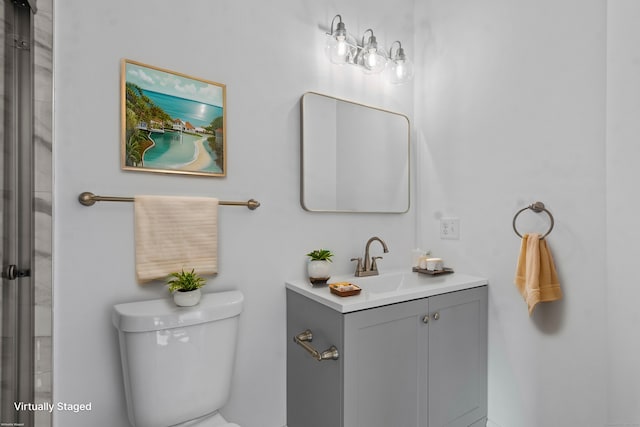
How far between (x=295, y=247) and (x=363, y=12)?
1352 mm

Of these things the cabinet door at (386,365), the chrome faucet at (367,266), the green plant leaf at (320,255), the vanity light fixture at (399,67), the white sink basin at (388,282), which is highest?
the vanity light fixture at (399,67)

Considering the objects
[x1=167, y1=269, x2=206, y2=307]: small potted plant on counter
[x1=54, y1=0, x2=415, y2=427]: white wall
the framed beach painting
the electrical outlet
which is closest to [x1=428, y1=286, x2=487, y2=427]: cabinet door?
the electrical outlet

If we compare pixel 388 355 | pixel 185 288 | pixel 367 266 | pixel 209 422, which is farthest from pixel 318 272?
pixel 209 422

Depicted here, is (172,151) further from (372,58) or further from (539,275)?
(539,275)

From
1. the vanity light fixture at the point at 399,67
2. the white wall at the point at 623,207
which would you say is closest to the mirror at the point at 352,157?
the vanity light fixture at the point at 399,67

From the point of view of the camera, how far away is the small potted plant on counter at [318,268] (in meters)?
1.42

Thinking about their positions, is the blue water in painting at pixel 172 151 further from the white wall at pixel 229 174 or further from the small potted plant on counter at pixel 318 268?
the small potted plant on counter at pixel 318 268

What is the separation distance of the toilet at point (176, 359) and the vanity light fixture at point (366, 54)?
1.31 m

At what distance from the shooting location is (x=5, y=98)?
0.78m

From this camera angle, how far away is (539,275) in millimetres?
1292

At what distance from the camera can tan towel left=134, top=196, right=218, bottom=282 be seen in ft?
3.75

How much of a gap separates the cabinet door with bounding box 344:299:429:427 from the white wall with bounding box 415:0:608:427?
0.51 m

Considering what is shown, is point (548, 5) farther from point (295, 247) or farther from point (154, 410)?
point (154, 410)

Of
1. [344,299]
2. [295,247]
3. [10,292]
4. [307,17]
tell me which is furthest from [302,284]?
[307,17]
